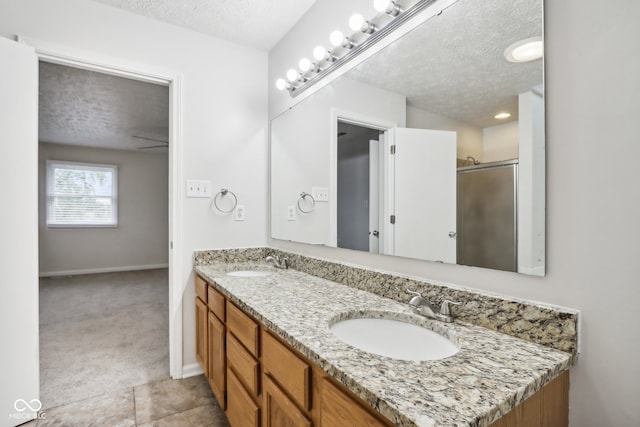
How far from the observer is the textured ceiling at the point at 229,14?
1.87 meters

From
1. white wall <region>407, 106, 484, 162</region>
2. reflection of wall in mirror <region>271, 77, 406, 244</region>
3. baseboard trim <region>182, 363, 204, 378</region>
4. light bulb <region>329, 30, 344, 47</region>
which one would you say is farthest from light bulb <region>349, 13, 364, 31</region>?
baseboard trim <region>182, 363, 204, 378</region>

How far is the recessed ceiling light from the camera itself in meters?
0.88

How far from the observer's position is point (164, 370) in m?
2.22

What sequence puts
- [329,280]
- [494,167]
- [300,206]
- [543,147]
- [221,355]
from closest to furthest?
[543,147] < [494,167] < [221,355] < [329,280] < [300,206]

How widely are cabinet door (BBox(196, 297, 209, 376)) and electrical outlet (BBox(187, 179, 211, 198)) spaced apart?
0.71 meters

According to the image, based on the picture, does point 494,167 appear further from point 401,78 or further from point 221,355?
point 221,355

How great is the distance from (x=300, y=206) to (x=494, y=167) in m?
1.27

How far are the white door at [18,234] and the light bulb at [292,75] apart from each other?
1376mm

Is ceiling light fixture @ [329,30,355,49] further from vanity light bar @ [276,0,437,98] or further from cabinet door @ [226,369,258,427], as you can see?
cabinet door @ [226,369,258,427]

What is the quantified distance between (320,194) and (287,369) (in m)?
1.11

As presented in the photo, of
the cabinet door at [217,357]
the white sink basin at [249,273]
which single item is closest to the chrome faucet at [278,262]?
the white sink basin at [249,273]

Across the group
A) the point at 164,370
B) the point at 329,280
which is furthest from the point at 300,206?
the point at 164,370

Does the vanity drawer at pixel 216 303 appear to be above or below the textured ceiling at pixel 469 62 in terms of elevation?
below

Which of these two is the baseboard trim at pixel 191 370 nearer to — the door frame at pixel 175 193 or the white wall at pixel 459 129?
the door frame at pixel 175 193
